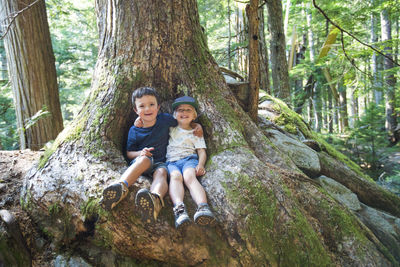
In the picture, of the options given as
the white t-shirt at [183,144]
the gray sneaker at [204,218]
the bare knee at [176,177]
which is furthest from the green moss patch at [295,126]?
the gray sneaker at [204,218]

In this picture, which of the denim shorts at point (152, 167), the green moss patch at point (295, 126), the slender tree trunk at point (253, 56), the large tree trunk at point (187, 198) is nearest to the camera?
the large tree trunk at point (187, 198)

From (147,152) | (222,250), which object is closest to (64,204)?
(147,152)

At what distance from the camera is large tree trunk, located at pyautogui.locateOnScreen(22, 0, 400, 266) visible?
254 cm

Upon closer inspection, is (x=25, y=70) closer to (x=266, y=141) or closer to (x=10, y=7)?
(x=10, y=7)

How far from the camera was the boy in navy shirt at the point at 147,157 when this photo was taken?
96.3 inches

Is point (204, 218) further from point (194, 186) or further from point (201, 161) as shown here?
point (201, 161)

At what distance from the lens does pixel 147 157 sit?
2959 millimetres

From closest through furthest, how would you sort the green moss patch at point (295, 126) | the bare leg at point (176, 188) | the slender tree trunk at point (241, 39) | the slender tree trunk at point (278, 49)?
the bare leg at point (176, 188), the green moss patch at point (295, 126), the slender tree trunk at point (241, 39), the slender tree trunk at point (278, 49)

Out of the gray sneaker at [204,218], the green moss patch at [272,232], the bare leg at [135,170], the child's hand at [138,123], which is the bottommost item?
the green moss patch at [272,232]

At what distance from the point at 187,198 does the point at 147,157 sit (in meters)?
0.64

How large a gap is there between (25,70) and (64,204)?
4.48m

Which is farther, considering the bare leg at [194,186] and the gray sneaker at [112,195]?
the bare leg at [194,186]

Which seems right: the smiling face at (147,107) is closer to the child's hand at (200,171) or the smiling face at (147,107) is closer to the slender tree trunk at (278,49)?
the child's hand at (200,171)

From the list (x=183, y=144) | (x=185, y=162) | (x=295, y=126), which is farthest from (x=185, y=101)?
(x=295, y=126)
